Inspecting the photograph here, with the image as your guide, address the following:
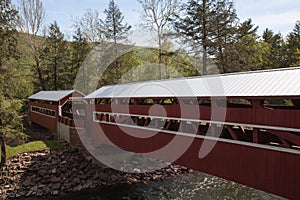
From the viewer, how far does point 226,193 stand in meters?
13.2

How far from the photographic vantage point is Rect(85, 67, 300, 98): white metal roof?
6.82 m

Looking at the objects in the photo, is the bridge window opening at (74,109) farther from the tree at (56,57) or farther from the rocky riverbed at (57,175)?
the tree at (56,57)

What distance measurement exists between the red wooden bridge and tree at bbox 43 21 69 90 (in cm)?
2143

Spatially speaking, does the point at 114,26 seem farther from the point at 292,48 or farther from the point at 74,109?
the point at 292,48

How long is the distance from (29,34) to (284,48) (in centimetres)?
2960

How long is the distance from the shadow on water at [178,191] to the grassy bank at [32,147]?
19.0ft

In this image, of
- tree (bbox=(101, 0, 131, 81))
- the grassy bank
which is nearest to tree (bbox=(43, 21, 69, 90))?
tree (bbox=(101, 0, 131, 81))

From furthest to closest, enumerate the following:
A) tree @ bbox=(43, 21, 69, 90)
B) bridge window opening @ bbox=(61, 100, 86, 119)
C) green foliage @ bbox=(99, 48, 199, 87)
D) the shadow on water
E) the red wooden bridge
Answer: tree @ bbox=(43, 21, 69, 90)
green foliage @ bbox=(99, 48, 199, 87)
bridge window opening @ bbox=(61, 100, 86, 119)
the shadow on water
the red wooden bridge

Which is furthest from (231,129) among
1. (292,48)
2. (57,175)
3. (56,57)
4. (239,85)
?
(56,57)

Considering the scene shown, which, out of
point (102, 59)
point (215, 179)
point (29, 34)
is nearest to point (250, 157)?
point (215, 179)

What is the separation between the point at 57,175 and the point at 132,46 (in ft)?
57.5

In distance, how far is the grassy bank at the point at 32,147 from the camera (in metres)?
17.8

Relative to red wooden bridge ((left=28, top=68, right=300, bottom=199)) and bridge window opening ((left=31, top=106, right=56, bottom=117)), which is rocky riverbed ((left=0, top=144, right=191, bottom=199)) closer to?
red wooden bridge ((left=28, top=68, right=300, bottom=199))

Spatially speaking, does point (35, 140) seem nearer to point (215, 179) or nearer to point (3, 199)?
point (3, 199)
